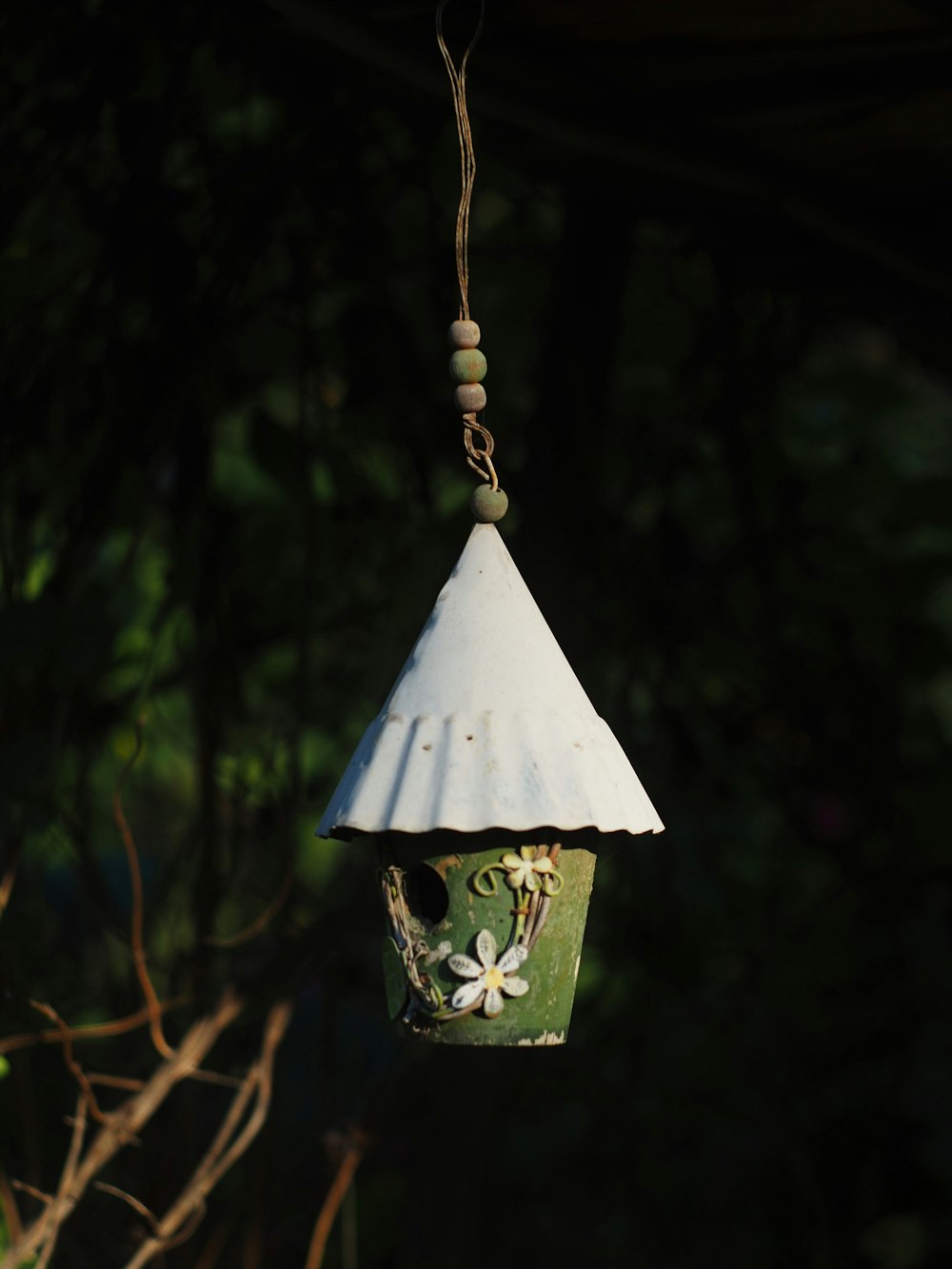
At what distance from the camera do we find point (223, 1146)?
2.50m

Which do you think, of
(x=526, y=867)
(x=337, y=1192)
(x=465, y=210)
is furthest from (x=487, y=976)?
A: (x=337, y=1192)

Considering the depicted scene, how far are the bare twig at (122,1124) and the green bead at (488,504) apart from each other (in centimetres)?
122

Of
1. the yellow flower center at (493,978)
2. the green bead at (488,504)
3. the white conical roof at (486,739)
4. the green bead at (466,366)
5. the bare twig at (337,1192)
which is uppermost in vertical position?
the green bead at (466,366)

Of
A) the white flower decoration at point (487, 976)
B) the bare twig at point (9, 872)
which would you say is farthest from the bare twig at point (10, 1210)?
the white flower decoration at point (487, 976)

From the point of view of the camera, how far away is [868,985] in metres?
3.51

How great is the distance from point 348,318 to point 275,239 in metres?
0.24

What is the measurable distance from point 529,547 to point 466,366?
103cm

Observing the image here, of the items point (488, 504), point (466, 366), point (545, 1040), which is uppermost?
point (466, 366)

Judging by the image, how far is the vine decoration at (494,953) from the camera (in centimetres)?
153

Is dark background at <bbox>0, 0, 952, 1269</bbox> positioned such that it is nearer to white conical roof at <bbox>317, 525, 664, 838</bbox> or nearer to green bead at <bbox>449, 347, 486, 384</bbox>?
green bead at <bbox>449, 347, 486, 384</bbox>

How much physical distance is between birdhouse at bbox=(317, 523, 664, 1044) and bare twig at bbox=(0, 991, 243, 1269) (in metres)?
0.93

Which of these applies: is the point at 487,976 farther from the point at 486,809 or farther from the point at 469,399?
the point at 469,399

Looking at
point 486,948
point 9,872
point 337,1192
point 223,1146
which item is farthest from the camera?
point 337,1192

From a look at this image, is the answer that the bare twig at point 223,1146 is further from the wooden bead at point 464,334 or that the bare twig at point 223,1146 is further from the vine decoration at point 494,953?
the wooden bead at point 464,334
